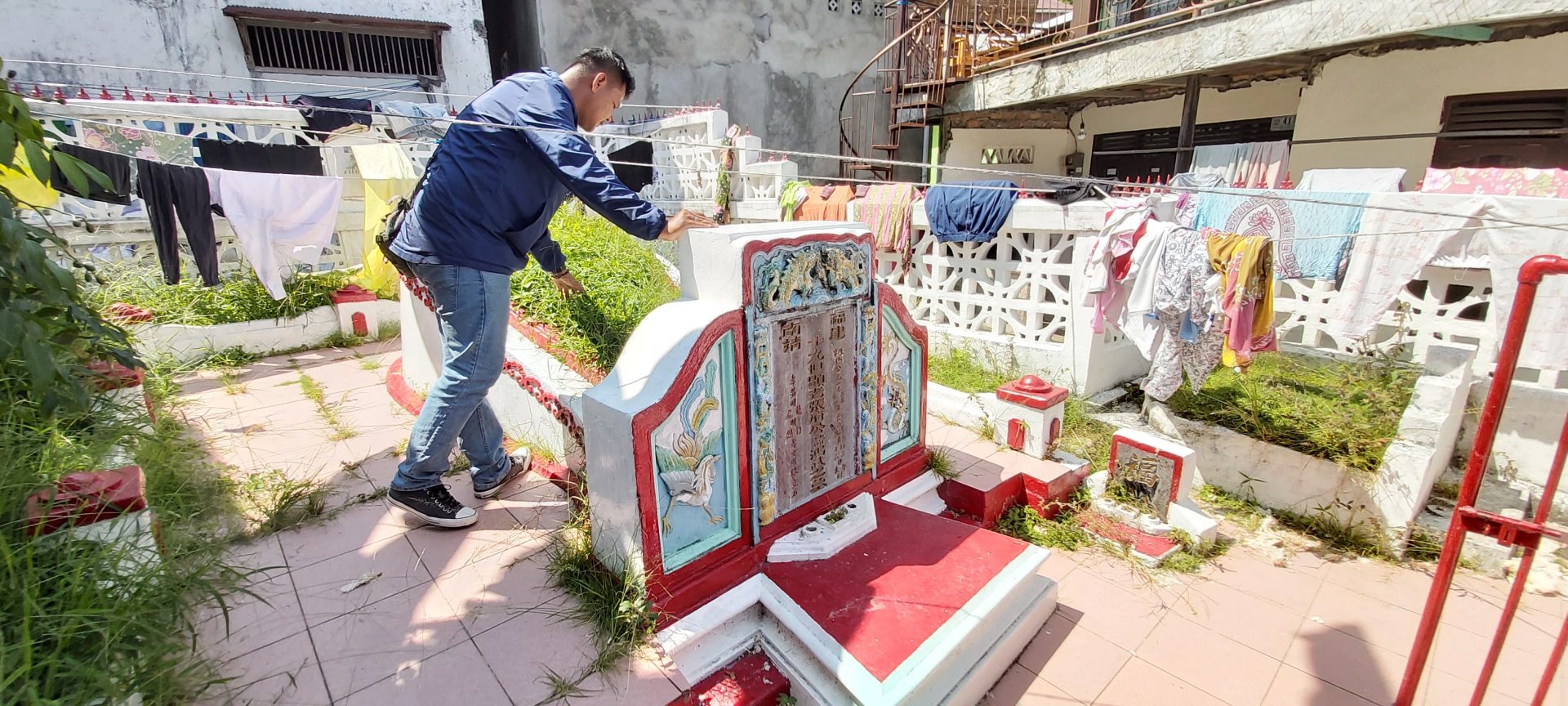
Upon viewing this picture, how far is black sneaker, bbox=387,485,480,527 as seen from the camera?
2.93 meters

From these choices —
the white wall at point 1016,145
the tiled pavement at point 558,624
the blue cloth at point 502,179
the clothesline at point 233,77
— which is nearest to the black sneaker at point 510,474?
the tiled pavement at point 558,624

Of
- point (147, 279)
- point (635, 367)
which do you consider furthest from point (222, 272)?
point (635, 367)

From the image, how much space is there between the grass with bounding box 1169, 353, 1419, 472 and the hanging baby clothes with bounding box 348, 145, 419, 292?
6812 millimetres

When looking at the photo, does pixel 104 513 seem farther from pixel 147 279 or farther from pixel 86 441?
pixel 147 279

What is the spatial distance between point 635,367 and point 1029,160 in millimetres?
11130

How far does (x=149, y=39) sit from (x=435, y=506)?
29.0ft

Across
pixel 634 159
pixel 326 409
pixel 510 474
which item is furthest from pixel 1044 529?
pixel 634 159

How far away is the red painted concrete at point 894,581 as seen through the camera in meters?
2.55

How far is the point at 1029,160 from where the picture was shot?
11.9 metres

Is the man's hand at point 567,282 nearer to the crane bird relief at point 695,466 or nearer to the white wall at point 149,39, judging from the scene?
the crane bird relief at point 695,466

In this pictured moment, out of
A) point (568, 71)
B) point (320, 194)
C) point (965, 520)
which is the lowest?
point (965, 520)

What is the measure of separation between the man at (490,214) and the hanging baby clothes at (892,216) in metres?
3.77

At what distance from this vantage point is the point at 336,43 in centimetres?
909

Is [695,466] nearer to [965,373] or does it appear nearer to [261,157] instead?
[965,373]
